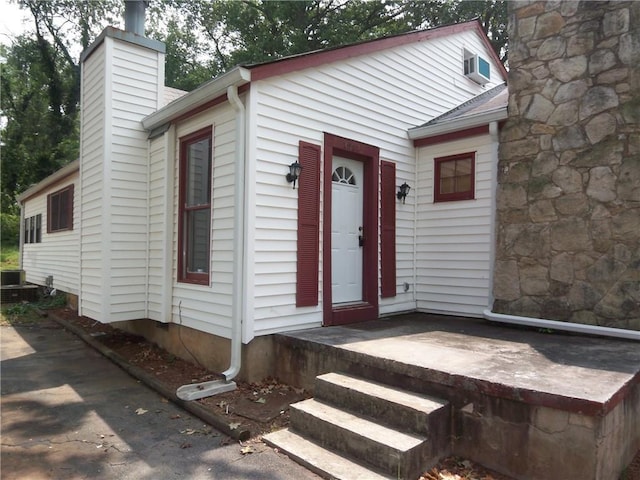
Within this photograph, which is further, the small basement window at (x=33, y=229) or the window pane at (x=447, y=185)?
the small basement window at (x=33, y=229)

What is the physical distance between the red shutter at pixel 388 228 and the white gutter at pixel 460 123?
693mm

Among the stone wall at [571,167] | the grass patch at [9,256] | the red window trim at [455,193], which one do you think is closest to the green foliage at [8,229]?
the grass patch at [9,256]

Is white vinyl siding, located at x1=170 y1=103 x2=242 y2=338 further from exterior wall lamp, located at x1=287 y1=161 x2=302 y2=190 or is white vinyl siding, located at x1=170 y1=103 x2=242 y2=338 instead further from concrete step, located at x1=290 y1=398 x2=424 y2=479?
concrete step, located at x1=290 y1=398 x2=424 y2=479

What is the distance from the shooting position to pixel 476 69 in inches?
338

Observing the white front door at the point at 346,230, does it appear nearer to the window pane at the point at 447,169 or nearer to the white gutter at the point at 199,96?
the window pane at the point at 447,169

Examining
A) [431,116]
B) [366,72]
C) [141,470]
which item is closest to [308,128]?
[366,72]

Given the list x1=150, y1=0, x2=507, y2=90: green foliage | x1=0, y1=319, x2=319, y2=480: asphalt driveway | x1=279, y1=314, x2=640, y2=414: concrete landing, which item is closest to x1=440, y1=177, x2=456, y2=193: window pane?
x1=279, y1=314, x2=640, y2=414: concrete landing

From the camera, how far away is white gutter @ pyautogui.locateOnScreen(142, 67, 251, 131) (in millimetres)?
4480

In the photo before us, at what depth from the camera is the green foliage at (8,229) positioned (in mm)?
27203

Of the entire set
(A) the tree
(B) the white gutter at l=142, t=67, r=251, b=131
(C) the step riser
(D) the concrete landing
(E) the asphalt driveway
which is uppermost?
(A) the tree

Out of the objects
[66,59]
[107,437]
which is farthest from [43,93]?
[107,437]

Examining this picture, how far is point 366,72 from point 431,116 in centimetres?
178

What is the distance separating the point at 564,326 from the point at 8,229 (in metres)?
31.6

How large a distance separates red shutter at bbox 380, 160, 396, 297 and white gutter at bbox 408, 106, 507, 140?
69 centimetres
